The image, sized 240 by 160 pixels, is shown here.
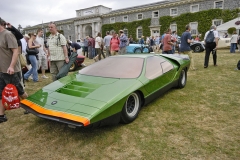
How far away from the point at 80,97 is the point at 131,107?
0.83m

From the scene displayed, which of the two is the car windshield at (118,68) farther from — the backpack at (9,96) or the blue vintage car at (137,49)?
the blue vintage car at (137,49)

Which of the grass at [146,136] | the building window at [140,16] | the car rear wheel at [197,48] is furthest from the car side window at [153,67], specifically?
the building window at [140,16]

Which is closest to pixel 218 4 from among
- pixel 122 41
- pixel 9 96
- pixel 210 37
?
pixel 210 37

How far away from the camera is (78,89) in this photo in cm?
276

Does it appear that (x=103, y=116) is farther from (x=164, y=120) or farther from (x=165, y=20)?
(x=165, y=20)

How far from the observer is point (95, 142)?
232 centimetres

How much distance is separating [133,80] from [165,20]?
92.7 feet

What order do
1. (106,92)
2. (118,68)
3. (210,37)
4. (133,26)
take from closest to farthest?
(106,92) → (118,68) → (210,37) → (133,26)

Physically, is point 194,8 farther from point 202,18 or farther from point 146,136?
point 146,136

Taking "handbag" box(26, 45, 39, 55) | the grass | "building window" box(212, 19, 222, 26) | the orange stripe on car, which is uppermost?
"building window" box(212, 19, 222, 26)

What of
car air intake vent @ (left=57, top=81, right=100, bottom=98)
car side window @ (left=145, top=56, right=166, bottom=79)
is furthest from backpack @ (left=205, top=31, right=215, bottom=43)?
car air intake vent @ (left=57, top=81, right=100, bottom=98)

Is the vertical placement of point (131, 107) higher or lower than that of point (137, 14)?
lower

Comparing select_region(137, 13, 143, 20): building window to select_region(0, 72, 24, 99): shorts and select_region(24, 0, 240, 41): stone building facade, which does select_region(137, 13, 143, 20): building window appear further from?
select_region(0, 72, 24, 99): shorts

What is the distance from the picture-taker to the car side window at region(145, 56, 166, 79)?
325 centimetres
